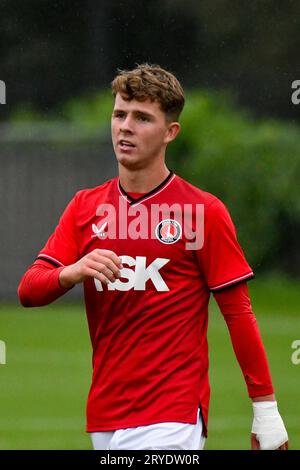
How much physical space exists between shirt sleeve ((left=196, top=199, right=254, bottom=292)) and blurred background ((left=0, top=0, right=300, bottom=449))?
1101cm

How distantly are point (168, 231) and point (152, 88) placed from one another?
50 centimetres

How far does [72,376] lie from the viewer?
1198cm

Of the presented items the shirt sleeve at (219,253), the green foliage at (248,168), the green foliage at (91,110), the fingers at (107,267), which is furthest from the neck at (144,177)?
the green foliage at (91,110)

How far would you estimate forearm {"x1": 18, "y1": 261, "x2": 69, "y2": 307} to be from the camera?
4645 mm

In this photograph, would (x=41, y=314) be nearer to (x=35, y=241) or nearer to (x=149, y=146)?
(x=35, y=241)

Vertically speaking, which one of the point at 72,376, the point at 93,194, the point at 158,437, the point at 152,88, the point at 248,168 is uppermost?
the point at 152,88

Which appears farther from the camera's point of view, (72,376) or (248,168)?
(248,168)

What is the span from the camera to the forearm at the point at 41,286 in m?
4.64

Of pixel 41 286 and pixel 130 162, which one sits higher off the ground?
pixel 130 162

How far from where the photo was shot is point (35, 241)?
745 inches

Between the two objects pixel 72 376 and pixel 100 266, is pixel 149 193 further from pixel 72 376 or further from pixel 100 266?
pixel 72 376

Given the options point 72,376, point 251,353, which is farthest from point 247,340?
point 72,376

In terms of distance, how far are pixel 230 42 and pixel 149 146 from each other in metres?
17.0

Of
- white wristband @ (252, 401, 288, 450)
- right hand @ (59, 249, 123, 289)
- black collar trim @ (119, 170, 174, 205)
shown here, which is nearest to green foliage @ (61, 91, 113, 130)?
black collar trim @ (119, 170, 174, 205)
